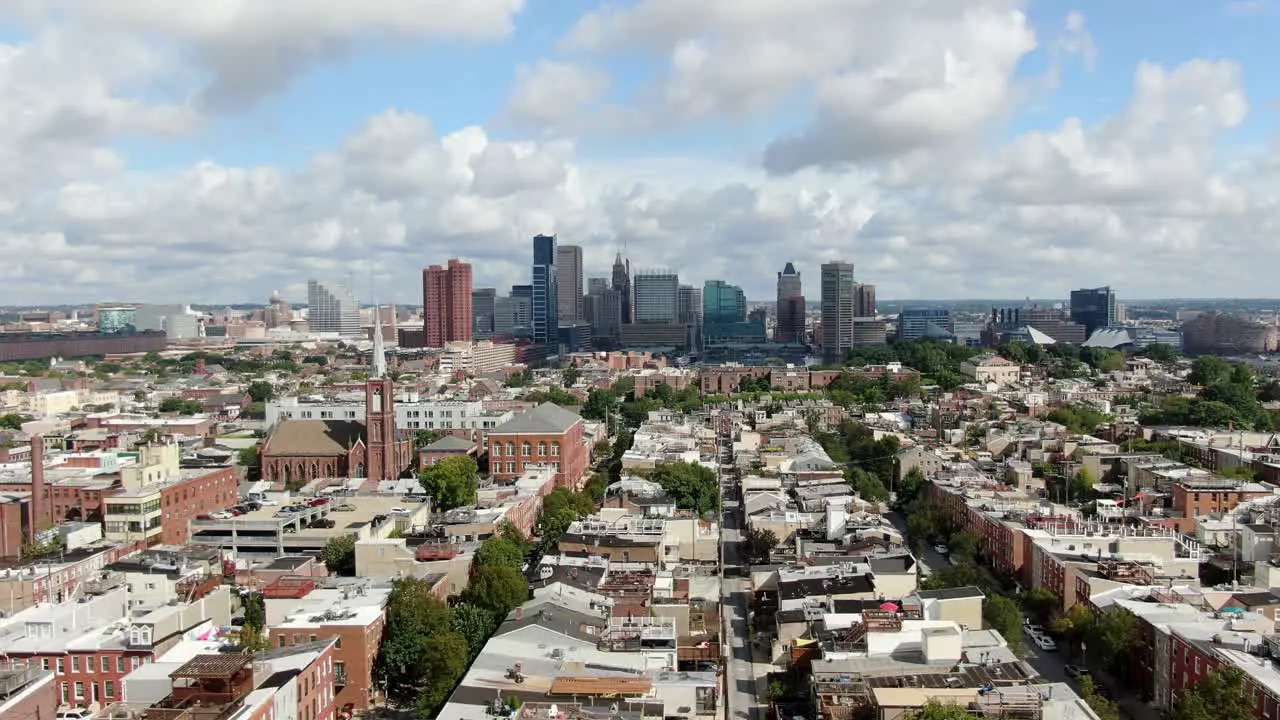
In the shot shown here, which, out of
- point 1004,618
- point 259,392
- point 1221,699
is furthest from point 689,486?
point 259,392

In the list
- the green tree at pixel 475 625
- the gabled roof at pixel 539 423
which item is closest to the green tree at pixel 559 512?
the gabled roof at pixel 539 423

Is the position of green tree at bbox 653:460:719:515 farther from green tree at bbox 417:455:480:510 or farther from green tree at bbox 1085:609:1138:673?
green tree at bbox 1085:609:1138:673

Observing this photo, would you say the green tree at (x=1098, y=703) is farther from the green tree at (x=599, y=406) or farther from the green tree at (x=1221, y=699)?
the green tree at (x=599, y=406)

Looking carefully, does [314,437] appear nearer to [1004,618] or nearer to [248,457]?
[248,457]

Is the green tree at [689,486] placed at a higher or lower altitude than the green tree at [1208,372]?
lower

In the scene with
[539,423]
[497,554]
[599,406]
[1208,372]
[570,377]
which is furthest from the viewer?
[570,377]

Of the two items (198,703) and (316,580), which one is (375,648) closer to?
(316,580)
